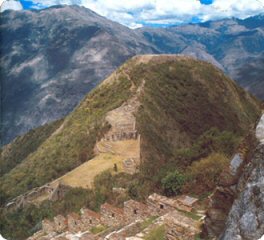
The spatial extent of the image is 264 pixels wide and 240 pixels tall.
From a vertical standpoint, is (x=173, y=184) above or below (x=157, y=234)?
below

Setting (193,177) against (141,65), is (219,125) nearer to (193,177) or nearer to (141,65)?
(141,65)

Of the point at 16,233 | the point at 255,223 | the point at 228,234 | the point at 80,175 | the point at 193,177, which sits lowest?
the point at 80,175

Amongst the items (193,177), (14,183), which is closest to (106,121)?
(14,183)

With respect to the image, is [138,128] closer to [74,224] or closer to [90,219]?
[74,224]

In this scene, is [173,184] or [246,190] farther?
[173,184]

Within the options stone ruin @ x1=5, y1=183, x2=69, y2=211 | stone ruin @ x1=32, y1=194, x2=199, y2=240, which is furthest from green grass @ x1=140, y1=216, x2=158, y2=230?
stone ruin @ x1=5, y1=183, x2=69, y2=211

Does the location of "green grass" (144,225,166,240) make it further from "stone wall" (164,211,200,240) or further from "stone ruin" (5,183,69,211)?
"stone ruin" (5,183,69,211)

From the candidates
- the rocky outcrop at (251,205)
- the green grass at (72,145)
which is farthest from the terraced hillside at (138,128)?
the rocky outcrop at (251,205)

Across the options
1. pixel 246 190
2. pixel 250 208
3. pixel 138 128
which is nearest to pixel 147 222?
pixel 246 190
